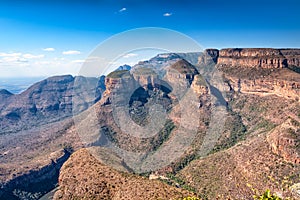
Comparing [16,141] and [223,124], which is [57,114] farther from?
[223,124]

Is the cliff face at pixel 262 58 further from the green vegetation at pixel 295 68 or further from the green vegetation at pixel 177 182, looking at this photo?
the green vegetation at pixel 177 182

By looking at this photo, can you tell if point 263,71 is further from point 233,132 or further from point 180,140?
point 180,140

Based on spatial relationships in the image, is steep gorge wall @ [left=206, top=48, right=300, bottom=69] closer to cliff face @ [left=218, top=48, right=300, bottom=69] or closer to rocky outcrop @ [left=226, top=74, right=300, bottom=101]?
cliff face @ [left=218, top=48, right=300, bottom=69]

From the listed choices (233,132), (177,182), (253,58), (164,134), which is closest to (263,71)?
(253,58)

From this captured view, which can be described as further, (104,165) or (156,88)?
(156,88)

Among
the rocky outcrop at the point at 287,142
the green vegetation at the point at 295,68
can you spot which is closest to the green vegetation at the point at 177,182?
the rocky outcrop at the point at 287,142

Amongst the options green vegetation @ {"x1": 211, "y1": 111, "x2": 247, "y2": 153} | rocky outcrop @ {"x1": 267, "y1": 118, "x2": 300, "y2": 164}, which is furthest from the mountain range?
green vegetation @ {"x1": 211, "y1": 111, "x2": 247, "y2": 153}

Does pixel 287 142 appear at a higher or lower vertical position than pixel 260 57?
lower

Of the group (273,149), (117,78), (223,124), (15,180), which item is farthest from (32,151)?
(273,149)
